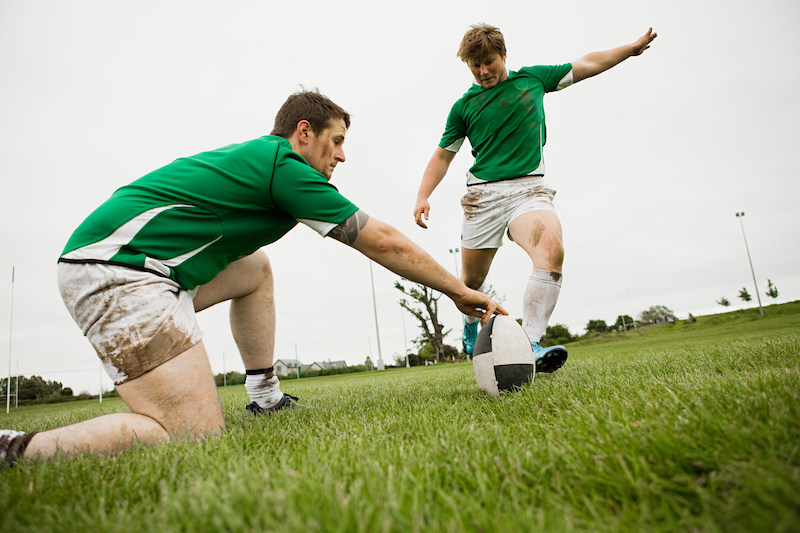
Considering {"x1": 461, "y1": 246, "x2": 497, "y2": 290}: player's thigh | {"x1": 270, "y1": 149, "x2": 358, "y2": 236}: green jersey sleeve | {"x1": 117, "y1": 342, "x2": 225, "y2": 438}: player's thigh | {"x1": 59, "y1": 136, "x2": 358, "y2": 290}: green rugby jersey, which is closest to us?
{"x1": 117, "y1": 342, "x2": 225, "y2": 438}: player's thigh

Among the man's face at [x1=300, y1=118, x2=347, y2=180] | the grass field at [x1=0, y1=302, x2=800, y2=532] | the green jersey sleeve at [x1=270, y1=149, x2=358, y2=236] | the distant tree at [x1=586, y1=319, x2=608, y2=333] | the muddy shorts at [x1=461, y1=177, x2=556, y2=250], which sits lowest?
the distant tree at [x1=586, y1=319, x2=608, y2=333]

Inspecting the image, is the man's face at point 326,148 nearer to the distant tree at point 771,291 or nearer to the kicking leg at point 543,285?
the kicking leg at point 543,285

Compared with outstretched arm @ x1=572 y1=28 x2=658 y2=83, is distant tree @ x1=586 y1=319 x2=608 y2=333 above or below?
below

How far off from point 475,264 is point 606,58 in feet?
8.53

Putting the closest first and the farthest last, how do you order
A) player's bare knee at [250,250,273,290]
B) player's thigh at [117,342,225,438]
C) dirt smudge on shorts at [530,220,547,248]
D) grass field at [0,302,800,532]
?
grass field at [0,302,800,532] → player's thigh at [117,342,225,438] → player's bare knee at [250,250,273,290] → dirt smudge on shorts at [530,220,547,248]

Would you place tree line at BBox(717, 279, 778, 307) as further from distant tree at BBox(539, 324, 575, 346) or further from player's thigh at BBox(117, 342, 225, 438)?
player's thigh at BBox(117, 342, 225, 438)

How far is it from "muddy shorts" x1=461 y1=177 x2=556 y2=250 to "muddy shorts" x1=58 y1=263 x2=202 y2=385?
10.1 ft

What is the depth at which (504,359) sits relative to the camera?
299 centimetres

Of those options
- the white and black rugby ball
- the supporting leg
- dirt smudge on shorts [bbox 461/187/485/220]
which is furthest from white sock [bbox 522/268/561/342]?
the supporting leg

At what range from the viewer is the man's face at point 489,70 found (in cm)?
430

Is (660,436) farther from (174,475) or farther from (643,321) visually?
(643,321)

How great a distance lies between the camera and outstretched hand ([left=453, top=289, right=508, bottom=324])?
2.90 m

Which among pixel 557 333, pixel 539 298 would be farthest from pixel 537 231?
pixel 557 333

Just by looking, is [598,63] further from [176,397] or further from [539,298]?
[176,397]
